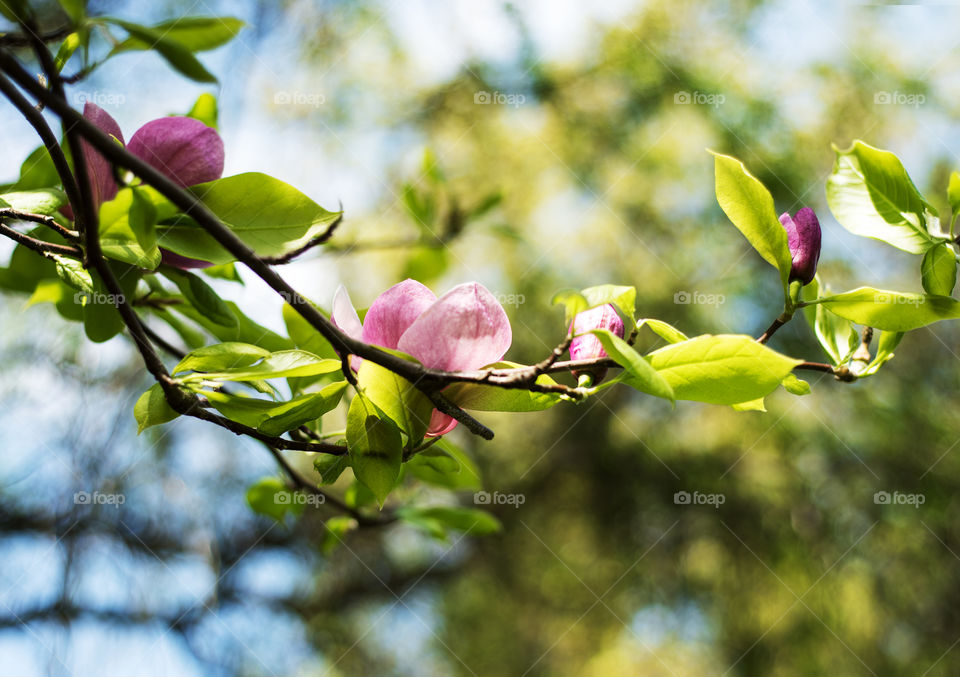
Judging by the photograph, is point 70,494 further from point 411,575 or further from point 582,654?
point 582,654

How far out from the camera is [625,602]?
1.63 meters

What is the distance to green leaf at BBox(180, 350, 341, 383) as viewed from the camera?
0.67 ft

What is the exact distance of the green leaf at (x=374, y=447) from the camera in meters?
0.23

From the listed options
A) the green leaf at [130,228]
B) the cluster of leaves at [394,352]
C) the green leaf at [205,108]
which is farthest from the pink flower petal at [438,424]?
the green leaf at [205,108]

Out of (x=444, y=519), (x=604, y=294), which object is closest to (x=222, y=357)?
(x=604, y=294)

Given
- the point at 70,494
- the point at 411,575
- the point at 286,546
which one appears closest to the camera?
the point at 70,494

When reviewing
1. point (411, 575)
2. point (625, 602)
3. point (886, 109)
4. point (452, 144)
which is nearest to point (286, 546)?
point (411, 575)

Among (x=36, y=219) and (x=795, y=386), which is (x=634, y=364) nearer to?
(x=795, y=386)

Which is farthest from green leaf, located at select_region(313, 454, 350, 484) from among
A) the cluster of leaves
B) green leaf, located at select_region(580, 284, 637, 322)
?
green leaf, located at select_region(580, 284, 637, 322)

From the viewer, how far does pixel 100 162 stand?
27 cm

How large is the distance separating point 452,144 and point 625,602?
115 centimetres

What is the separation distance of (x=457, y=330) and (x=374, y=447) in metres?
0.05

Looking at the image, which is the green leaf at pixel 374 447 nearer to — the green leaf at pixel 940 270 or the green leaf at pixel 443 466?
the green leaf at pixel 443 466

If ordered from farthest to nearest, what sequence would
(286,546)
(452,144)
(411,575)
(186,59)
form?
(452,144) < (411,575) < (286,546) < (186,59)
